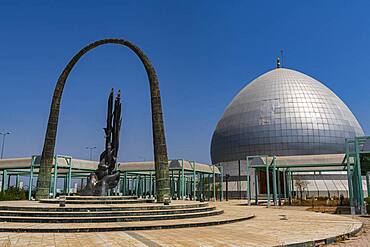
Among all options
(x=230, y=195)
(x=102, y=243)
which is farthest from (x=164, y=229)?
(x=230, y=195)

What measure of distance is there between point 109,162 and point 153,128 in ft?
15.2

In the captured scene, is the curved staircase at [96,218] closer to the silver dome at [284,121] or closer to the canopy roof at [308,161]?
the canopy roof at [308,161]

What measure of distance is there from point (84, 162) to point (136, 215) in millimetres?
31995

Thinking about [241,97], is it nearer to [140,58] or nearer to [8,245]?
[140,58]

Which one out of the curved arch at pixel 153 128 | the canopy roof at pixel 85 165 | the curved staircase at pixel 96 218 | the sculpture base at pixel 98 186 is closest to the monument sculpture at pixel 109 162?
the sculpture base at pixel 98 186

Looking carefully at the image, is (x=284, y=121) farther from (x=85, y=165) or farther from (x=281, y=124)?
(x=85, y=165)

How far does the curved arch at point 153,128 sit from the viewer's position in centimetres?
2447

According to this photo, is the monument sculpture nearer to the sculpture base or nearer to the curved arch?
the sculpture base

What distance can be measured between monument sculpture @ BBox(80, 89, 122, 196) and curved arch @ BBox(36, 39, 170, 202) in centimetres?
348

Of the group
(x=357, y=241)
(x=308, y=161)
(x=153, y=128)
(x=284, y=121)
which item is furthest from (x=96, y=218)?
(x=284, y=121)

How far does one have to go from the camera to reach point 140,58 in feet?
91.9

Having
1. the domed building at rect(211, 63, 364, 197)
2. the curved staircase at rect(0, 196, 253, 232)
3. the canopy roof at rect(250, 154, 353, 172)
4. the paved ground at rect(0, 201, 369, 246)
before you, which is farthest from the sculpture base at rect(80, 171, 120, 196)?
the domed building at rect(211, 63, 364, 197)

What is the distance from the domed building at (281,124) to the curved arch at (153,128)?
41599 mm

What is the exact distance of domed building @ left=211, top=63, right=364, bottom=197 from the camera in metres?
65.0
